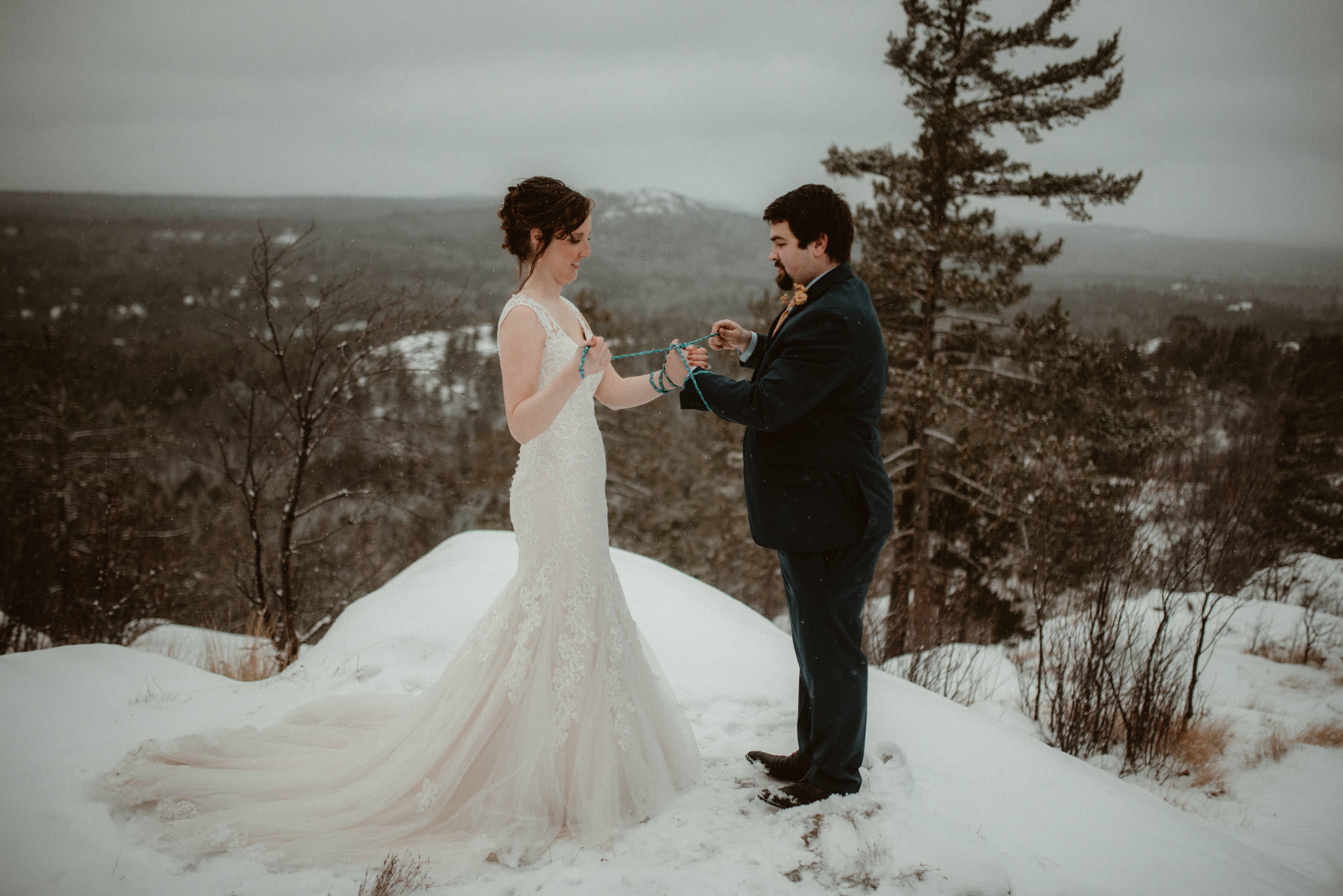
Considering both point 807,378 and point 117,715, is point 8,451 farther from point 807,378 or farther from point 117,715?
point 807,378

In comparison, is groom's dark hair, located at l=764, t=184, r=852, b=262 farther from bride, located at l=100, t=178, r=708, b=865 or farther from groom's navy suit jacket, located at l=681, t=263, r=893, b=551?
bride, located at l=100, t=178, r=708, b=865

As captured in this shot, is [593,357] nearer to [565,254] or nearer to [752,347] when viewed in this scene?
[565,254]

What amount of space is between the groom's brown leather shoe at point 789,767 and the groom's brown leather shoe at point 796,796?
0.17m

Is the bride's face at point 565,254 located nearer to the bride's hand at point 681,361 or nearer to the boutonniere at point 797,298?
the bride's hand at point 681,361

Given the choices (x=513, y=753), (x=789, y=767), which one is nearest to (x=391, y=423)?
(x=513, y=753)

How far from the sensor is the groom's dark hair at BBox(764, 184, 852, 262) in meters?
2.56

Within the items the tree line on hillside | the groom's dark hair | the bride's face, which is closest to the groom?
the groom's dark hair

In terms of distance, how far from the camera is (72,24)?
47.2 meters

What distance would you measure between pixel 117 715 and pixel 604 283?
49173mm

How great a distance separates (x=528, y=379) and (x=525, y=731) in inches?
55.5

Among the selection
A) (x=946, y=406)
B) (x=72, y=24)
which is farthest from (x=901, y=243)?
(x=72, y=24)

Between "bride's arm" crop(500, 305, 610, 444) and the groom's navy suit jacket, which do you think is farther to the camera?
"bride's arm" crop(500, 305, 610, 444)

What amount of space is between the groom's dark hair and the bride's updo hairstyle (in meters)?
0.81

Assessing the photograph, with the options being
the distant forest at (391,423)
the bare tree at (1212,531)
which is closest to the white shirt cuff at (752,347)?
the distant forest at (391,423)
